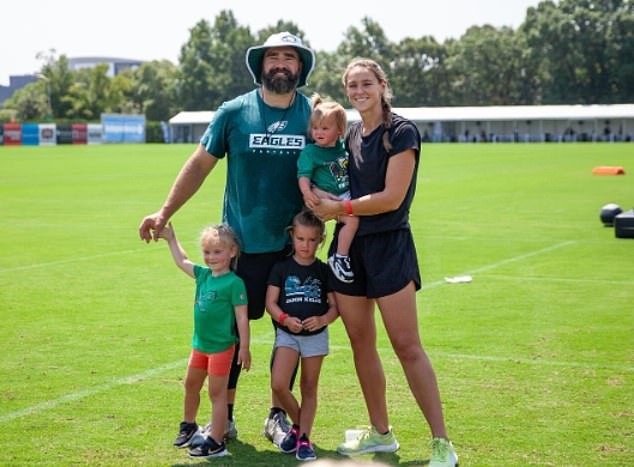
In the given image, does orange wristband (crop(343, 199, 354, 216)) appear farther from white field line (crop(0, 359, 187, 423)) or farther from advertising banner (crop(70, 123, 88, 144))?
advertising banner (crop(70, 123, 88, 144))

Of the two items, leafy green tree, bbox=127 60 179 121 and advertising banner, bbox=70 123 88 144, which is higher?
leafy green tree, bbox=127 60 179 121

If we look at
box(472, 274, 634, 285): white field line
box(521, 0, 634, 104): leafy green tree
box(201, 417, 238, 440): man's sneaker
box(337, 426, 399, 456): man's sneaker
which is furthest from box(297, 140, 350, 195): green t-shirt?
box(521, 0, 634, 104): leafy green tree

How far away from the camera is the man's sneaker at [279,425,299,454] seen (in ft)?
19.6

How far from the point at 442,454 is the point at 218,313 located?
1.50 m

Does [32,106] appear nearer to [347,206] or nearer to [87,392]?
[87,392]

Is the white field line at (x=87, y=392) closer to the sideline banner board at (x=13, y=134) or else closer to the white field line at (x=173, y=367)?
the white field line at (x=173, y=367)

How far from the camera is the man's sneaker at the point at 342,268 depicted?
5.79m

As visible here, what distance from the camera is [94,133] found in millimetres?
87000

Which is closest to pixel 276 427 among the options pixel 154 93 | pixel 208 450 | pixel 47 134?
pixel 208 450

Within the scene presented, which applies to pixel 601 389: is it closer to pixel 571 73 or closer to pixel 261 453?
pixel 261 453

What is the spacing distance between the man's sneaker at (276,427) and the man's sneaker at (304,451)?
19 cm

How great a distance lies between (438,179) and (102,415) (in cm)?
2633

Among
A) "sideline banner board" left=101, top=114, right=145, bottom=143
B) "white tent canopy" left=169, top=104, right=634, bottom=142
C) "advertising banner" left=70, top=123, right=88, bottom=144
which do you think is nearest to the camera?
"advertising banner" left=70, top=123, right=88, bottom=144

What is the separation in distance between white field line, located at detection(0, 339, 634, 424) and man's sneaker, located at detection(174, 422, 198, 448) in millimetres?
1175
